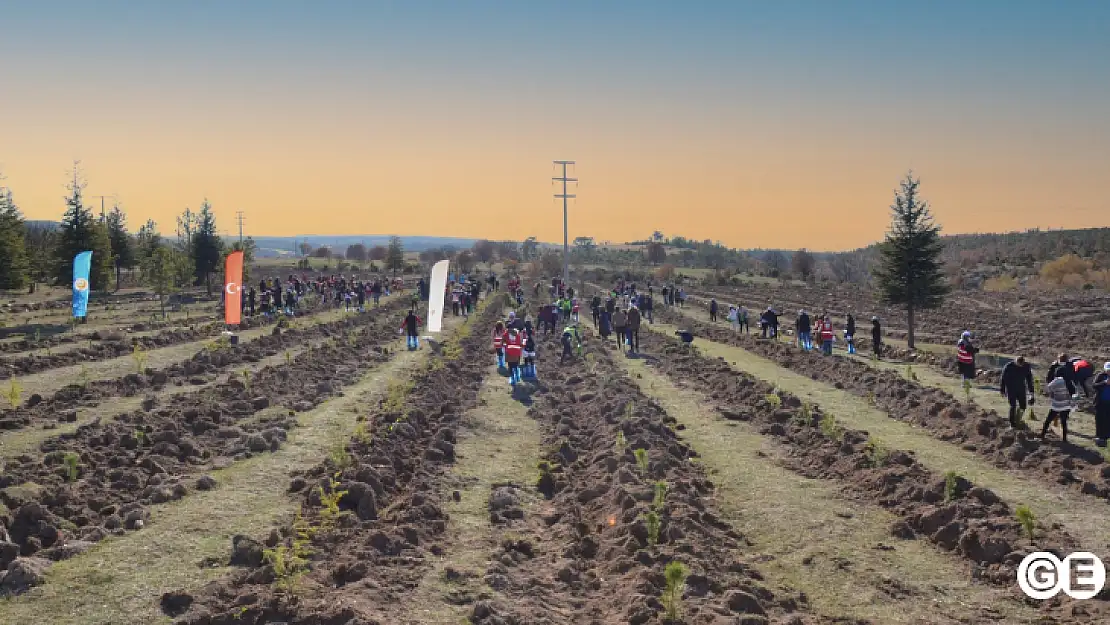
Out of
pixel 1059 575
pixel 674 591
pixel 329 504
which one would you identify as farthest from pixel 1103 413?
pixel 329 504

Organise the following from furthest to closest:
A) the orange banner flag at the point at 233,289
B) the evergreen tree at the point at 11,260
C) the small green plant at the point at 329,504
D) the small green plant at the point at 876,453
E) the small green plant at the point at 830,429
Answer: the evergreen tree at the point at 11,260 → the orange banner flag at the point at 233,289 → the small green plant at the point at 830,429 → the small green plant at the point at 876,453 → the small green plant at the point at 329,504

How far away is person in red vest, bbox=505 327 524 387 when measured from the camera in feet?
70.6

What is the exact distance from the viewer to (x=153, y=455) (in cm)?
1309

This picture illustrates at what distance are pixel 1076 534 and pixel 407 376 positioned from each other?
640 inches

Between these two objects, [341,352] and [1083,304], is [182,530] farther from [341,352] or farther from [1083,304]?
[1083,304]

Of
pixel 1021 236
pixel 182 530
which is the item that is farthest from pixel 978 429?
pixel 1021 236

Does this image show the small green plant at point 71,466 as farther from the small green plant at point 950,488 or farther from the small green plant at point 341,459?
the small green plant at point 950,488

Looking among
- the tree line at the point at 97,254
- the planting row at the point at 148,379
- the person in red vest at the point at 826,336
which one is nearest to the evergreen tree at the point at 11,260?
the tree line at the point at 97,254

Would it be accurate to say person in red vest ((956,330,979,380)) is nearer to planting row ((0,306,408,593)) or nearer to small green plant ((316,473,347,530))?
planting row ((0,306,408,593))

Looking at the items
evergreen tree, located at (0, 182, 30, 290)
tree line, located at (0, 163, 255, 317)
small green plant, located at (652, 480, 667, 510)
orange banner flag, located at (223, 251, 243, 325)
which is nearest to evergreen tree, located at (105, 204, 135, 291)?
tree line, located at (0, 163, 255, 317)

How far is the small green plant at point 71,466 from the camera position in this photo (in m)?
11.6

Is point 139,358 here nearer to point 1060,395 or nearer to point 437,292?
point 437,292

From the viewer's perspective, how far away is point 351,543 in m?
9.41

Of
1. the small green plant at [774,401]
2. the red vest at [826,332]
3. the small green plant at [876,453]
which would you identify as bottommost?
the small green plant at [876,453]
